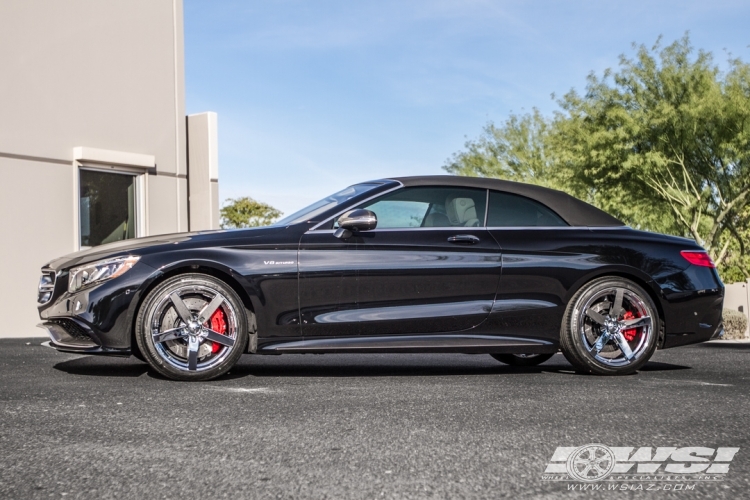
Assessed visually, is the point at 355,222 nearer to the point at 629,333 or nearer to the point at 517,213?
the point at 517,213

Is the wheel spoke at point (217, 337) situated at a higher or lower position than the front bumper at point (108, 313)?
lower

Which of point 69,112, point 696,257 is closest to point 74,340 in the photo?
point 696,257

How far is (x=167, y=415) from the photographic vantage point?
4.33 meters

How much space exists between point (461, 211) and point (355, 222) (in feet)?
Answer: 2.98

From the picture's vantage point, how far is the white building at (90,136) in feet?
43.0

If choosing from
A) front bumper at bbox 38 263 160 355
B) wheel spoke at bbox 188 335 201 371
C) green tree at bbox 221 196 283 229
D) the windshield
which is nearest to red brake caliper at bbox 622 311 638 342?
the windshield

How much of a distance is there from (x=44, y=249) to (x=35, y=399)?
360 inches

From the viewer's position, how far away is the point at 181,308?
573 centimetres

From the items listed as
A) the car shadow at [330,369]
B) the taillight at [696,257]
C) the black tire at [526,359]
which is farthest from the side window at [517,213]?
the black tire at [526,359]

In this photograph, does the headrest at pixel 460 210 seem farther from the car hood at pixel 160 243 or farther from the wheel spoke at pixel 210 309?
the wheel spoke at pixel 210 309

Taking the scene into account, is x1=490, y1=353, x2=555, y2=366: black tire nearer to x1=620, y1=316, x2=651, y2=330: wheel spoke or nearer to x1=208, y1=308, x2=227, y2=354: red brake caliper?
x1=620, y1=316, x2=651, y2=330: wheel spoke

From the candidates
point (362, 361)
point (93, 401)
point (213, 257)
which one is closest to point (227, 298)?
point (213, 257)

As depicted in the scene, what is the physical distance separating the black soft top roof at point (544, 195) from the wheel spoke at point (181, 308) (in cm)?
182

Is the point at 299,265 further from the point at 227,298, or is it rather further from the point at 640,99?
the point at 640,99
